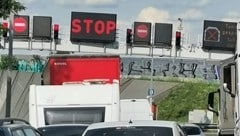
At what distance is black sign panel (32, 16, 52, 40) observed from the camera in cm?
6988

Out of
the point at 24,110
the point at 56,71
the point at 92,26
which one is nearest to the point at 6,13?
the point at 56,71

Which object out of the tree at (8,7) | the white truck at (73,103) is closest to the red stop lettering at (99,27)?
the tree at (8,7)

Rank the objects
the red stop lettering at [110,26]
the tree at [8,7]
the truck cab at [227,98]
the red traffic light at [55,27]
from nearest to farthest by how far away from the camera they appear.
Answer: the truck cab at [227,98], the tree at [8,7], the red traffic light at [55,27], the red stop lettering at [110,26]

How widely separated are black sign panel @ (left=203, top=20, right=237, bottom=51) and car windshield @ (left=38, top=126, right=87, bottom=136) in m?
51.9

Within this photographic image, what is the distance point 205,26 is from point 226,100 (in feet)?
171

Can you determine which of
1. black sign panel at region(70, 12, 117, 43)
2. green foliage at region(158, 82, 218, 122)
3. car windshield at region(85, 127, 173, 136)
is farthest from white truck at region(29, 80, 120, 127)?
green foliage at region(158, 82, 218, 122)

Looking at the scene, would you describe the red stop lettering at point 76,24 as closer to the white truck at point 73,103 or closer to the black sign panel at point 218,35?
the black sign panel at point 218,35

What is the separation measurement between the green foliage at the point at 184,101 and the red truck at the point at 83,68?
156 ft

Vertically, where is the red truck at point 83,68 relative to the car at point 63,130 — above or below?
above

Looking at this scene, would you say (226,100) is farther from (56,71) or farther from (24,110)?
(24,110)

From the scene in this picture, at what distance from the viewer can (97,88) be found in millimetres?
21922

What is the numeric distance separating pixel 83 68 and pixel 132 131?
1340cm

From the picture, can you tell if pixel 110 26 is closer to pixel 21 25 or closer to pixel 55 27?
pixel 55 27

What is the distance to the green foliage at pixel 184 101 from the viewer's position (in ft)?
245
